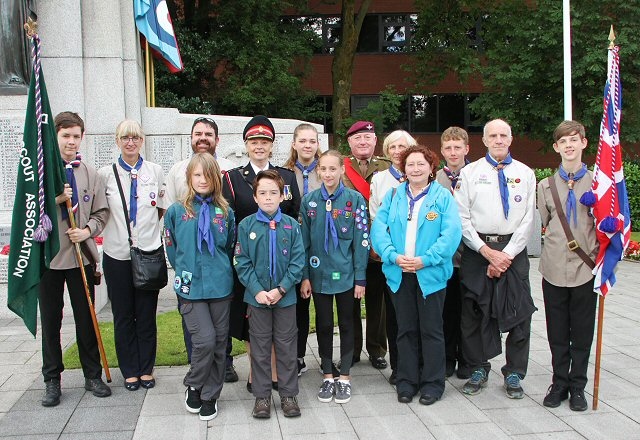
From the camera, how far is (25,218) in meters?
4.56

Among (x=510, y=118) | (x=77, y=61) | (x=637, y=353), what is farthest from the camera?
(x=510, y=118)

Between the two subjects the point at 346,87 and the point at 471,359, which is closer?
the point at 471,359

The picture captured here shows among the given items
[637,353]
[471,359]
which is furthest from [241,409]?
[637,353]

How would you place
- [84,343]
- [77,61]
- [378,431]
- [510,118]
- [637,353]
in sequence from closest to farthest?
[378,431] < [84,343] < [637,353] < [77,61] < [510,118]

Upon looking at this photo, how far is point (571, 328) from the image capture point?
462 cm

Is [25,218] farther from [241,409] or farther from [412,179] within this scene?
[412,179]

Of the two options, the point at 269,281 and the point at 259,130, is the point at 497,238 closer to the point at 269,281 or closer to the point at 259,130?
the point at 269,281

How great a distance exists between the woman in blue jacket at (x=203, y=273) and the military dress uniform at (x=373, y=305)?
1.29 metres

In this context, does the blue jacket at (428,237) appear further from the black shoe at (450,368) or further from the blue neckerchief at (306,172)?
Answer: the black shoe at (450,368)

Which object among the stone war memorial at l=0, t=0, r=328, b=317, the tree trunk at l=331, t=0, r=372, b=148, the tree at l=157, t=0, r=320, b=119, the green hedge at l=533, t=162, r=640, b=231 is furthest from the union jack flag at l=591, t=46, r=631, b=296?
the tree trunk at l=331, t=0, r=372, b=148

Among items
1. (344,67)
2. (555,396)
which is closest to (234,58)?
(344,67)

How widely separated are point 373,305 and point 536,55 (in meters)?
18.4

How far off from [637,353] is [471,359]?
2.01 metres

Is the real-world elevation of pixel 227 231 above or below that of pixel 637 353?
above
